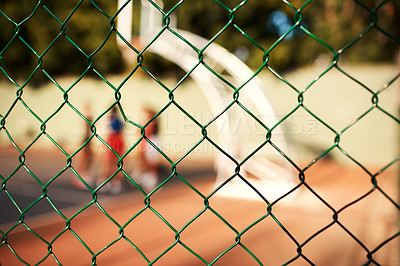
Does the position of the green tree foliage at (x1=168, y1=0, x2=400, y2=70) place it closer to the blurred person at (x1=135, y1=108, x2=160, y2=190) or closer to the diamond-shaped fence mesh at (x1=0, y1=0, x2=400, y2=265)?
the diamond-shaped fence mesh at (x1=0, y1=0, x2=400, y2=265)

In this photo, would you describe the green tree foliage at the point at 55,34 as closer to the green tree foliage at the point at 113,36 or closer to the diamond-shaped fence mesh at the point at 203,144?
the green tree foliage at the point at 113,36

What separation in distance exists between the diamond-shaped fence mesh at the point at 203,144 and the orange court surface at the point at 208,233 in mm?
25

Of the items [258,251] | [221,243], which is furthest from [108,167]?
[258,251]

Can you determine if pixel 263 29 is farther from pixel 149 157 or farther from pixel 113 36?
pixel 149 157

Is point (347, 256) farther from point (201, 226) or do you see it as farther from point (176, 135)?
point (176, 135)

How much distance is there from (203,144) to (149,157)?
14.3 ft

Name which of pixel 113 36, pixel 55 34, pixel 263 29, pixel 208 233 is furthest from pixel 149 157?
pixel 55 34

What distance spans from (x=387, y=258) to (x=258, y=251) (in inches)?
44.4

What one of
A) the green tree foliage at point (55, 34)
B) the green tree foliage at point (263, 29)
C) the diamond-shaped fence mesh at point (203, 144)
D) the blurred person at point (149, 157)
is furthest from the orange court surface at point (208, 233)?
the green tree foliage at point (55, 34)

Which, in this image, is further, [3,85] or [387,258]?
[3,85]

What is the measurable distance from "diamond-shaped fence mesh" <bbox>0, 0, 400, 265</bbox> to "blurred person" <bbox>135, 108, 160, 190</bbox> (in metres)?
0.05

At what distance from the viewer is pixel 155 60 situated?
549 inches

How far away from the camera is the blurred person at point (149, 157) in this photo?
6367 mm

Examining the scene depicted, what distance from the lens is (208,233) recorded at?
3.71 metres
